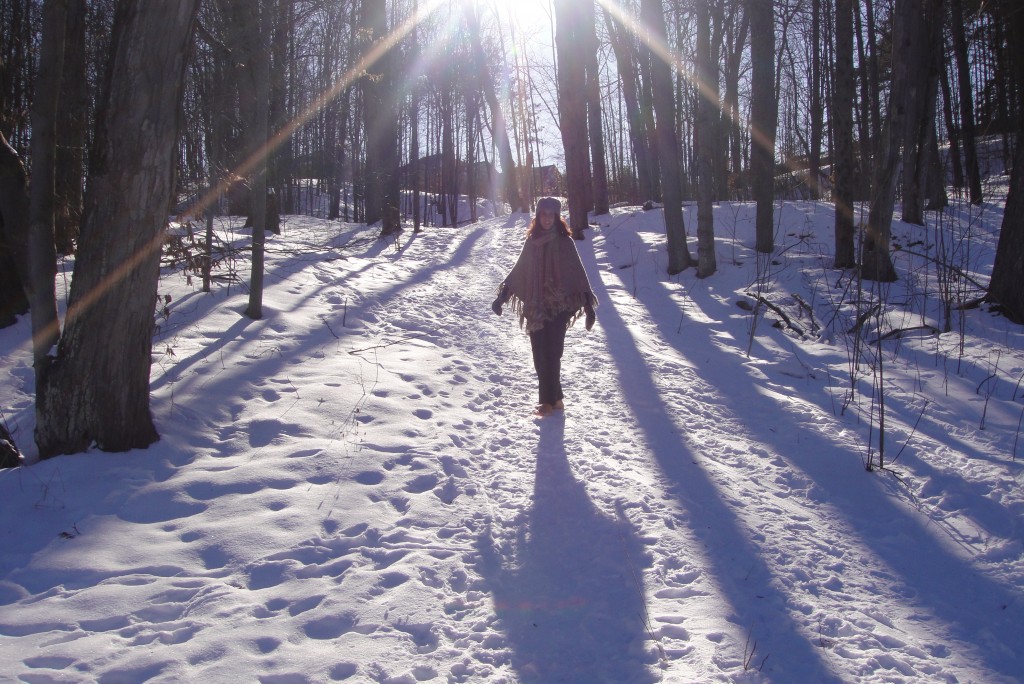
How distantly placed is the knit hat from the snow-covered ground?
1816 mm

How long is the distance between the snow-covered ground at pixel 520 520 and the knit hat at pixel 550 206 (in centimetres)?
182

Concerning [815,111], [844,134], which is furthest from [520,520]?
[815,111]

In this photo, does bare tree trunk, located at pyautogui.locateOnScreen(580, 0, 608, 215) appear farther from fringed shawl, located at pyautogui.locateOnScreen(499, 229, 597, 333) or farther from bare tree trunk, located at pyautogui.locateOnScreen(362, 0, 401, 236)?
fringed shawl, located at pyautogui.locateOnScreen(499, 229, 597, 333)

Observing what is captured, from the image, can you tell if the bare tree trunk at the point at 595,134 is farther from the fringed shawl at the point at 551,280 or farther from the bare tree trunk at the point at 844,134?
the fringed shawl at the point at 551,280

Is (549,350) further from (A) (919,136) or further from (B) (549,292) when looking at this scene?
(A) (919,136)

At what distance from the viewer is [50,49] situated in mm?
5203

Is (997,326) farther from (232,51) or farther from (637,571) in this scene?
(232,51)

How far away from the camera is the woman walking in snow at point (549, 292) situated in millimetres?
6059

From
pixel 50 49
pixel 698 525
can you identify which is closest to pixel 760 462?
pixel 698 525

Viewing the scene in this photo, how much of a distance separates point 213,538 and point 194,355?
3.37 m

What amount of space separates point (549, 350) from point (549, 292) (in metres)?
0.52

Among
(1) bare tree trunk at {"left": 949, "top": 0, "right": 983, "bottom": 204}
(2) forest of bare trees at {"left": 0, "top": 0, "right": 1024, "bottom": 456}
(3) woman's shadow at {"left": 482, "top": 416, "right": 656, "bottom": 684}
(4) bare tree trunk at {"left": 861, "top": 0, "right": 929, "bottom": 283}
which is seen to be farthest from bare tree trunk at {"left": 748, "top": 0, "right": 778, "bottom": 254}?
(3) woman's shadow at {"left": 482, "top": 416, "right": 656, "bottom": 684}

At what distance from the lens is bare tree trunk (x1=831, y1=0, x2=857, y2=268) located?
11773mm

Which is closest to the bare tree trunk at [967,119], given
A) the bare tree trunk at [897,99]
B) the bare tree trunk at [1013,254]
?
the bare tree trunk at [897,99]
